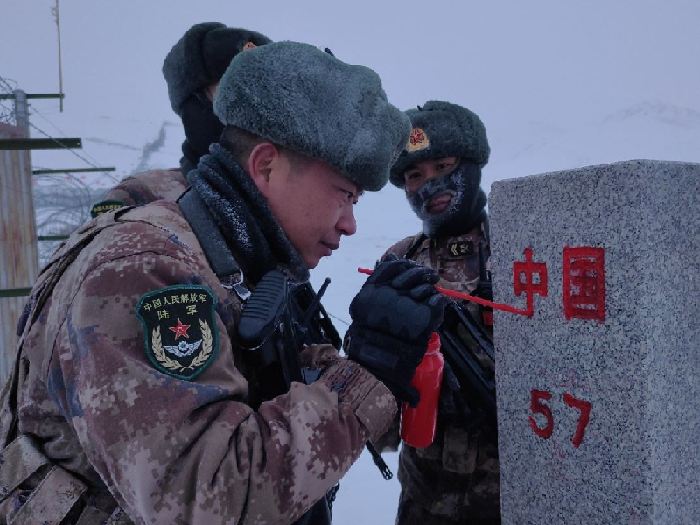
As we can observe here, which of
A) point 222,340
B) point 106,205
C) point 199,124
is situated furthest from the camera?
point 106,205

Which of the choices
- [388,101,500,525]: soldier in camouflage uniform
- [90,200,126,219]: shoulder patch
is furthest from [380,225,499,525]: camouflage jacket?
[90,200,126,219]: shoulder patch

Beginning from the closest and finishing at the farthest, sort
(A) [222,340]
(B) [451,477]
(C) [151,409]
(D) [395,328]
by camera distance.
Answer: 1. (C) [151,409]
2. (A) [222,340]
3. (D) [395,328]
4. (B) [451,477]

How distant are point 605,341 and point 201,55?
2.30 meters

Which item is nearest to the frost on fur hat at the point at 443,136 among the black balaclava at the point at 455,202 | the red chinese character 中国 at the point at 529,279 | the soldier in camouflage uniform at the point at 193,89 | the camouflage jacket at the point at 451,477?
the black balaclava at the point at 455,202

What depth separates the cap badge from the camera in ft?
8.79

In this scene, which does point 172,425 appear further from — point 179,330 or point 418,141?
point 418,141

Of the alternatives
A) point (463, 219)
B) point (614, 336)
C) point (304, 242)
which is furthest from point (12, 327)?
point (614, 336)

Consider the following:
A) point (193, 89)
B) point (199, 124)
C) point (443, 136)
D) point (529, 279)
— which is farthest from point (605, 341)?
point (193, 89)

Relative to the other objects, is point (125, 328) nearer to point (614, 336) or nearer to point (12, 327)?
point (614, 336)

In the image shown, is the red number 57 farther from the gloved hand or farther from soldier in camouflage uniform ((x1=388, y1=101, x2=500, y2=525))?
soldier in camouflage uniform ((x1=388, y1=101, x2=500, y2=525))

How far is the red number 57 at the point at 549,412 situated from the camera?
1350 mm

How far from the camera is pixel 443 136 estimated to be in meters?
2.69

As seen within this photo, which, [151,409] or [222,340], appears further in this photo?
[222,340]

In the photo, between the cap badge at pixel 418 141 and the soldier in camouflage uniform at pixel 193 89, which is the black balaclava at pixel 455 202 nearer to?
the cap badge at pixel 418 141
